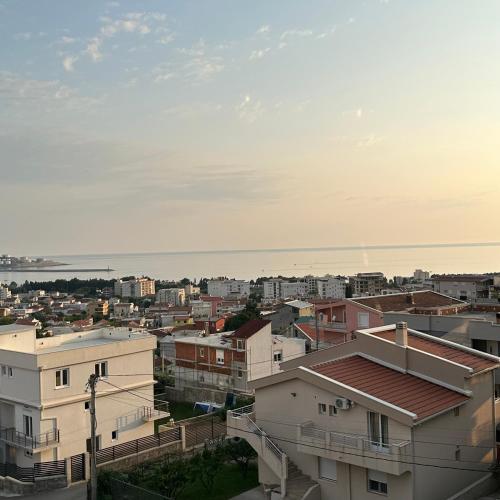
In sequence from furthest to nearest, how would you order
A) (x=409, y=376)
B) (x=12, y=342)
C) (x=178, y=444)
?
(x=12, y=342)
(x=178, y=444)
(x=409, y=376)

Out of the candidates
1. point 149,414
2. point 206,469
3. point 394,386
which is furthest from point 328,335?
point 394,386

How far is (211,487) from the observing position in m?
14.7

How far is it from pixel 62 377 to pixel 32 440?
6.61 ft

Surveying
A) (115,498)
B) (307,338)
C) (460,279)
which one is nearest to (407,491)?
(115,498)

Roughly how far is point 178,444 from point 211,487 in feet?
12.5

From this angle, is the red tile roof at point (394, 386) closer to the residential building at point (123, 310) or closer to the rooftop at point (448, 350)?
the rooftop at point (448, 350)

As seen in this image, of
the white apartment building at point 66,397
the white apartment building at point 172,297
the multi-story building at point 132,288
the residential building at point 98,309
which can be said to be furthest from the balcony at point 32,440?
the multi-story building at point 132,288

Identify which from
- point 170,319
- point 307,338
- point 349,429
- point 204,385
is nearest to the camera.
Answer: point 349,429

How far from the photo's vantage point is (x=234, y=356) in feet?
94.8

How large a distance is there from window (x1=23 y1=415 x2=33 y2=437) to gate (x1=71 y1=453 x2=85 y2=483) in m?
2.51

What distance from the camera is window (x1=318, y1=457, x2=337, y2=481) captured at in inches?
504

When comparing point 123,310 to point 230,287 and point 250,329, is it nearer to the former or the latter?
point 230,287

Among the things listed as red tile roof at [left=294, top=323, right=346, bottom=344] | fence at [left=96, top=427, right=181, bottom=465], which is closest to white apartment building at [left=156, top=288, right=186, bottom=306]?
red tile roof at [left=294, top=323, right=346, bottom=344]

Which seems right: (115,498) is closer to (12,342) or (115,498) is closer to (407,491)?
(407,491)
